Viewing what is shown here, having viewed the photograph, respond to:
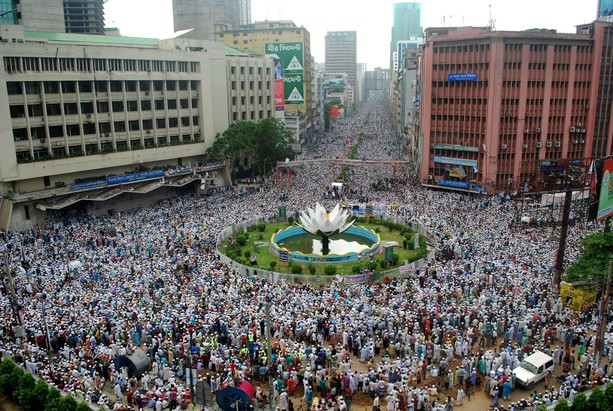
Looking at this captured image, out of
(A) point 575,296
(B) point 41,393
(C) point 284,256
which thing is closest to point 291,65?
(C) point 284,256

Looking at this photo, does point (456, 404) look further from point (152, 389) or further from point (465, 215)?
point (465, 215)

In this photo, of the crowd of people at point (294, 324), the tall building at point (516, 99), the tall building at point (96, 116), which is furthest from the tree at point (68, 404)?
the tall building at point (516, 99)

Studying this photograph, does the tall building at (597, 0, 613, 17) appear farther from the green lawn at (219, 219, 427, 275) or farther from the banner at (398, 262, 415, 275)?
the banner at (398, 262, 415, 275)

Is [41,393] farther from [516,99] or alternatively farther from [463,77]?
[516,99]

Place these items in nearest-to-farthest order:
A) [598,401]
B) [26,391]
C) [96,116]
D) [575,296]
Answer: [598,401]
[26,391]
[575,296]
[96,116]

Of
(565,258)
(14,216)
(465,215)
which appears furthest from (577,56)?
(14,216)

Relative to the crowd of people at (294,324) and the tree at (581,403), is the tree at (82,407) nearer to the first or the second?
the crowd of people at (294,324)

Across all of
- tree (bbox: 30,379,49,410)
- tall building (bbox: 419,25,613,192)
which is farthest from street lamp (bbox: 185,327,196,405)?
tall building (bbox: 419,25,613,192)
